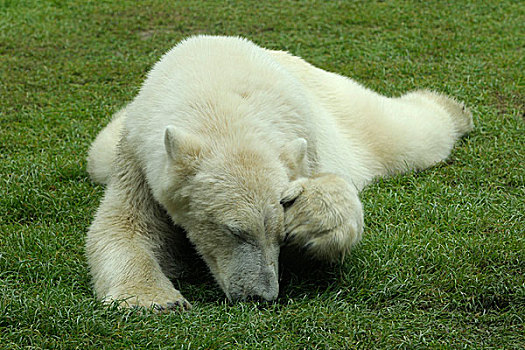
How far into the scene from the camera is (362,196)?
539 cm

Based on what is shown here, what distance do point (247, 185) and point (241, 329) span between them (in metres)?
0.76

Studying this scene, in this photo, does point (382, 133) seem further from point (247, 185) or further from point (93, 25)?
point (93, 25)

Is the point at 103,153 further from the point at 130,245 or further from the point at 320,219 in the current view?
the point at 320,219

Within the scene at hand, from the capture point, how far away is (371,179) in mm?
5832

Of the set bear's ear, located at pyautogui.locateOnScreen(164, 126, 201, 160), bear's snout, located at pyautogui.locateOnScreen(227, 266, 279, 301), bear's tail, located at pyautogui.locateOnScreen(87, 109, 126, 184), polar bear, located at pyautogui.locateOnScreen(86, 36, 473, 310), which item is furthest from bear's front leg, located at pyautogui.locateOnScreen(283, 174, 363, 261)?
bear's tail, located at pyautogui.locateOnScreen(87, 109, 126, 184)

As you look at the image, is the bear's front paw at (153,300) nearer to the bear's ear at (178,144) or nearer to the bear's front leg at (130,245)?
the bear's front leg at (130,245)

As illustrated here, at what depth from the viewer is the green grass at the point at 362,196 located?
3580mm

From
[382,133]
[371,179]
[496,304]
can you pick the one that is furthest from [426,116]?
[496,304]

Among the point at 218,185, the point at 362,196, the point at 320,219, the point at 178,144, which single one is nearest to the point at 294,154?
the point at 320,219

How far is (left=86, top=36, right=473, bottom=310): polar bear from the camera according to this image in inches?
146

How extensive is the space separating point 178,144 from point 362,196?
2.11 m

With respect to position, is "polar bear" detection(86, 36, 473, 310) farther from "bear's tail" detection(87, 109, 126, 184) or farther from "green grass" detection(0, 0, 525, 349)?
"bear's tail" detection(87, 109, 126, 184)

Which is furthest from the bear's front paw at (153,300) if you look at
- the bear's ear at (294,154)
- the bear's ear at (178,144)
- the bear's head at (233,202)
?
the bear's ear at (294,154)

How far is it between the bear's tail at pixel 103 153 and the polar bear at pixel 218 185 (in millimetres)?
944
